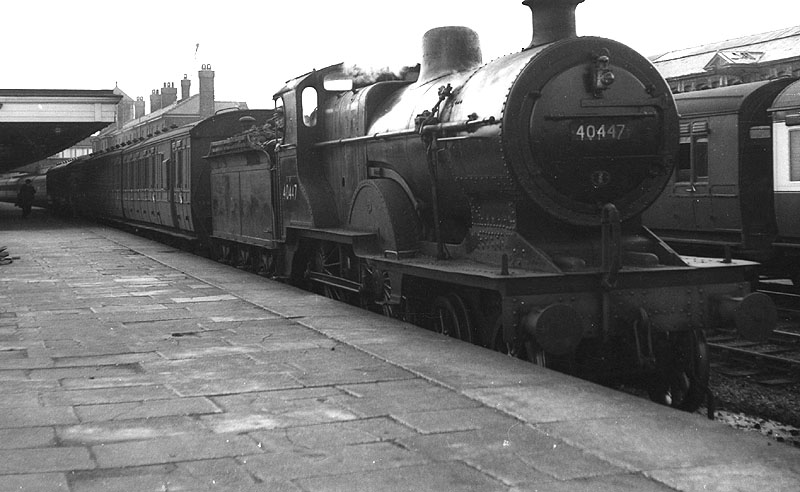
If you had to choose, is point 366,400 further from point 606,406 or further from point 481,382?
point 606,406

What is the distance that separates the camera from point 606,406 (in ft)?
17.0

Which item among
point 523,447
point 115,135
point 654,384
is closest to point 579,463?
point 523,447

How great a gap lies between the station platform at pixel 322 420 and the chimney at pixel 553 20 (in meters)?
2.55

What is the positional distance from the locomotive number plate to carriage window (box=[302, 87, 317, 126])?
15.8ft

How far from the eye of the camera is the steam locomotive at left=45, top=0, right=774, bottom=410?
263 inches

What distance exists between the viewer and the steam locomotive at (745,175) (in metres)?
11.6

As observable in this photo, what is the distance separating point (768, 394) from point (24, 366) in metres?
5.84

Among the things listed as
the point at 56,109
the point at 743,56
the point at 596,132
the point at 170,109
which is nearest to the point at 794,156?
the point at 596,132

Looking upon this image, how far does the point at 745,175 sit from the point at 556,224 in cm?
599

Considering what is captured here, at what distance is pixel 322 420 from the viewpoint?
491 cm

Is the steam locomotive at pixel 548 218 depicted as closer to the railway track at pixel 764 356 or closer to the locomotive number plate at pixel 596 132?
the locomotive number plate at pixel 596 132

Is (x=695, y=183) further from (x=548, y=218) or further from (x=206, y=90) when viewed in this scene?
(x=206, y=90)

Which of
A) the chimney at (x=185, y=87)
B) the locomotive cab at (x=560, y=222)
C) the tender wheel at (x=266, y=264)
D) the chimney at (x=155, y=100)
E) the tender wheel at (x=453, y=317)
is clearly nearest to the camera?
the locomotive cab at (x=560, y=222)

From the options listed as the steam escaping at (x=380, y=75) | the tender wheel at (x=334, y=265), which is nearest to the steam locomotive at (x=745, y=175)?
the steam escaping at (x=380, y=75)
